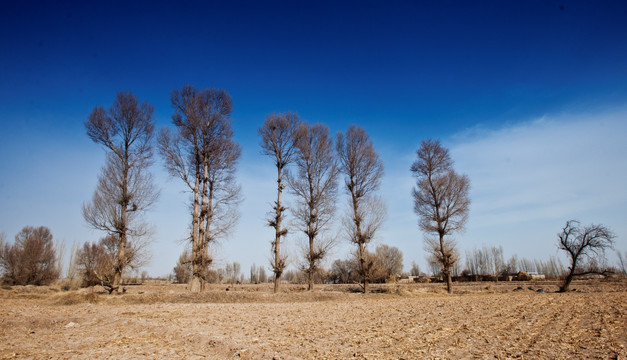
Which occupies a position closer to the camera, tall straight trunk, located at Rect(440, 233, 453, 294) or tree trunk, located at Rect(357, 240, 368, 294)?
tree trunk, located at Rect(357, 240, 368, 294)

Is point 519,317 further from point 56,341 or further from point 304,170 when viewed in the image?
point 304,170

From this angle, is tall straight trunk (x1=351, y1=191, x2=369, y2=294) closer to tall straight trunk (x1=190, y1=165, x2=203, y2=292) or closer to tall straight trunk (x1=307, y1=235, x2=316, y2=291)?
tall straight trunk (x1=307, y1=235, x2=316, y2=291)

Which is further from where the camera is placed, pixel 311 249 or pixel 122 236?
pixel 311 249

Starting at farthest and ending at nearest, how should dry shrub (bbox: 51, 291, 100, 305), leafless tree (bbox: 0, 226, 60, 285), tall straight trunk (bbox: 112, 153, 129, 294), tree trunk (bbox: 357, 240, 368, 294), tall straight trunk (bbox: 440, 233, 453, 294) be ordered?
leafless tree (bbox: 0, 226, 60, 285) → tall straight trunk (bbox: 440, 233, 453, 294) → tree trunk (bbox: 357, 240, 368, 294) → tall straight trunk (bbox: 112, 153, 129, 294) → dry shrub (bbox: 51, 291, 100, 305)

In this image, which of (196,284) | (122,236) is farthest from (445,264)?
(122,236)

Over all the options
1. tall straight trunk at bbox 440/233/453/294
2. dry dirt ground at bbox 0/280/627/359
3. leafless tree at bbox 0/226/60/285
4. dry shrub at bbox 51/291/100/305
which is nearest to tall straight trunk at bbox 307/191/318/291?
dry dirt ground at bbox 0/280/627/359

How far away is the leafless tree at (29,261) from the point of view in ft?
121

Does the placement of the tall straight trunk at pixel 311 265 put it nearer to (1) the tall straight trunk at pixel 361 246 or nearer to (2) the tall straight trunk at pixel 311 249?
(2) the tall straight trunk at pixel 311 249

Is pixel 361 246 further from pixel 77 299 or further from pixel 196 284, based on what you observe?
pixel 77 299

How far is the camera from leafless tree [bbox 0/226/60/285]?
36.8 meters

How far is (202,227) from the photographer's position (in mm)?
17766

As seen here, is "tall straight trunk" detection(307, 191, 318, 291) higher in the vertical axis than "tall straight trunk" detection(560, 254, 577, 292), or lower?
higher

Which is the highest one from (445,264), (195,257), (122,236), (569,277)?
(122,236)

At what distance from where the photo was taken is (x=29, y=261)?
37750 millimetres
